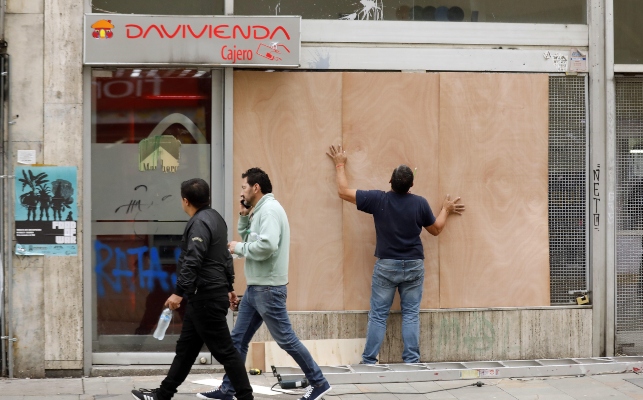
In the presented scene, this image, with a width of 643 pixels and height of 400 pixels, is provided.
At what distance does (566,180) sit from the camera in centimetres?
887

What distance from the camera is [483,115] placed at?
8.73 metres

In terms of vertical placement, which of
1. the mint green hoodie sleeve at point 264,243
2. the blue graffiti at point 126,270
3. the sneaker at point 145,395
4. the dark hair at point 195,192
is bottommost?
the sneaker at point 145,395

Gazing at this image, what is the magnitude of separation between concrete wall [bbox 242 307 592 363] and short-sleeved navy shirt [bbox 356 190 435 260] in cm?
70

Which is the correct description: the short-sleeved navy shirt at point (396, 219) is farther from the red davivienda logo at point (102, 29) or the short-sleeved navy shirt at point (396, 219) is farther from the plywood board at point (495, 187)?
the red davivienda logo at point (102, 29)

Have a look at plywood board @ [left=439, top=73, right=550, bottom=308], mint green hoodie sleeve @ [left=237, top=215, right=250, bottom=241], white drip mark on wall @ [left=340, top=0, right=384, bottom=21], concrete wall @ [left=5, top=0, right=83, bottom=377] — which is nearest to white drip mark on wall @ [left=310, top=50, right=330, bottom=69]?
white drip mark on wall @ [left=340, top=0, right=384, bottom=21]

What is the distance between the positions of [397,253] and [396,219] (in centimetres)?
30

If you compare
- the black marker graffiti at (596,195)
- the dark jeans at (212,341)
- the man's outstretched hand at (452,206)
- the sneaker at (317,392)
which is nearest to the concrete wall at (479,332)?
the black marker graffiti at (596,195)

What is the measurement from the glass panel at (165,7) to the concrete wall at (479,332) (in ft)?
9.47

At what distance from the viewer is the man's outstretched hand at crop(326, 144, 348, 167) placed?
27.7ft

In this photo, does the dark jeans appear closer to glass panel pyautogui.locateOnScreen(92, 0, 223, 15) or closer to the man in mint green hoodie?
the man in mint green hoodie

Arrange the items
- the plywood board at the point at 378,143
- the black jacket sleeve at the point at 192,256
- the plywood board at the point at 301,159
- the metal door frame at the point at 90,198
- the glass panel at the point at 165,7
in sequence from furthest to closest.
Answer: the plywood board at the point at 378,143, the plywood board at the point at 301,159, the glass panel at the point at 165,7, the metal door frame at the point at 90,198, the black jacket sleeve at the point at 192,256

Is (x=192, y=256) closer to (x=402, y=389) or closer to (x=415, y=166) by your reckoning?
(x=402, y=389)

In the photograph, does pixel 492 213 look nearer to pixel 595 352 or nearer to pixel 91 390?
pixel 595 352

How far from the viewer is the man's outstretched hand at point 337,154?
8.43 metres
